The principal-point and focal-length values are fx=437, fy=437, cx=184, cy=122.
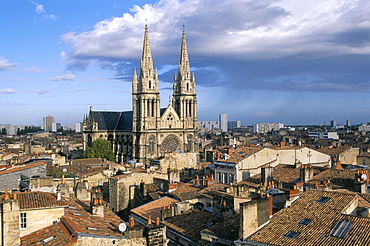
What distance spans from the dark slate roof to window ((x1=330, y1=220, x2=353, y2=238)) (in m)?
92.4

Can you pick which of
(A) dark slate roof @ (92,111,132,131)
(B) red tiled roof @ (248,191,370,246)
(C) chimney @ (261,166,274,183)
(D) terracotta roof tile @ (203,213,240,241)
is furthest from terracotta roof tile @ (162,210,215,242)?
(A) dark slate roof @ (92,111,132,131)

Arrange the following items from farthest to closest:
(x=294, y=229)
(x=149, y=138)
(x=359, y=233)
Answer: (x=149, y=138) → (x=294, y=229) → (x=359, y=233)

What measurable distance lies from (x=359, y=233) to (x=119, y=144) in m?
93.1

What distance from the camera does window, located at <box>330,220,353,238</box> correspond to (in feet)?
48.5

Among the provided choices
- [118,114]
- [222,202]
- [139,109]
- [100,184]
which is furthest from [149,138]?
[222,202]

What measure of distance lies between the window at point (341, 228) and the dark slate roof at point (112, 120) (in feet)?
303

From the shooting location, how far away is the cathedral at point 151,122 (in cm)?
9681

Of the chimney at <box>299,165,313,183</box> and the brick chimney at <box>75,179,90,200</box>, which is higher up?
the chimney at <box>299,165,313,183</box>

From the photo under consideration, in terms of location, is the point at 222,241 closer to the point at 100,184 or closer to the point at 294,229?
the point at 294,229

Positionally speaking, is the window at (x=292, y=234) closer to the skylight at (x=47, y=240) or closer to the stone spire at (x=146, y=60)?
the skylight at (x=47, y=240)

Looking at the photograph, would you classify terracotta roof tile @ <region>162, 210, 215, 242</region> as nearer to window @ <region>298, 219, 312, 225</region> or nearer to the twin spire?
window @ <region>298, 219, 312, 225</region>

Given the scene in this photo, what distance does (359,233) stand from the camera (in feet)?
47.8

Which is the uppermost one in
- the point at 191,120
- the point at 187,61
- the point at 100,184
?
the point at 187,61

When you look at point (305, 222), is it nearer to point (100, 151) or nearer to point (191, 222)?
point (191, 222)
